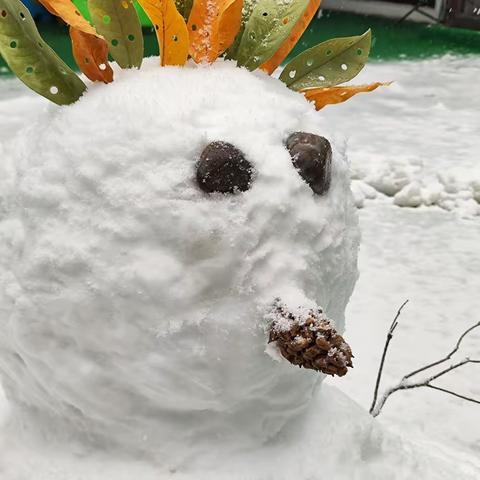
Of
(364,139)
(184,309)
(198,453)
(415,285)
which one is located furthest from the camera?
(364,139)

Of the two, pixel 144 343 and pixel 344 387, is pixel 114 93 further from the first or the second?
pixel 344 387

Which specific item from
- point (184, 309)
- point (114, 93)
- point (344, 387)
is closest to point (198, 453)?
point (184, 309)

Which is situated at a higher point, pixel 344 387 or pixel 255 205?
pixel 255 205

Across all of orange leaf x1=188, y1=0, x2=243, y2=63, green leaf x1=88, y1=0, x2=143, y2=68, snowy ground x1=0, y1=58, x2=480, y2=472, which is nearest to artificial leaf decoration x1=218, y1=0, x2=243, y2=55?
orange leaf x1=188, y1=0, x2=243, y2=63

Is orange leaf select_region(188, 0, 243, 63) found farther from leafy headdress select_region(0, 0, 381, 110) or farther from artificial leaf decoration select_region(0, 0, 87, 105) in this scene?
artificial leaf decoration select_region(0, 0, 87, 105)

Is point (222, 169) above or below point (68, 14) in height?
below

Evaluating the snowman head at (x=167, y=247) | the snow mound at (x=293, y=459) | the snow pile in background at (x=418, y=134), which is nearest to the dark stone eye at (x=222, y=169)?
the snowman head at (x=167, y=247)

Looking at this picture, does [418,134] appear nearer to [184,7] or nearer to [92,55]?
[184,7]

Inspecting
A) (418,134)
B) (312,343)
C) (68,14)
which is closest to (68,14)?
(68,14)

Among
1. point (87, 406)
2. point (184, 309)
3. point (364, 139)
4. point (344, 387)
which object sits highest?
point (184, 309)
